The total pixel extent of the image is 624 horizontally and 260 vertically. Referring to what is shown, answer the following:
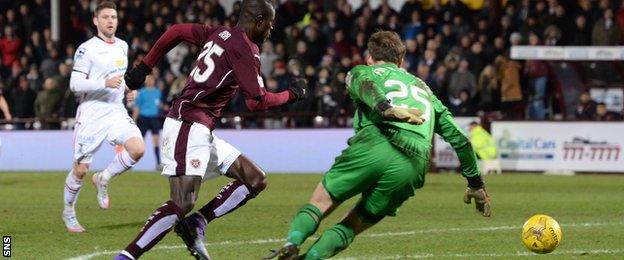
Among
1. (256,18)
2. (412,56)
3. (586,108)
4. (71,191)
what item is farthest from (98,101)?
(412,56)

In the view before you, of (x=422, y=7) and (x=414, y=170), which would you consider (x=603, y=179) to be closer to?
(x=422, y=7)

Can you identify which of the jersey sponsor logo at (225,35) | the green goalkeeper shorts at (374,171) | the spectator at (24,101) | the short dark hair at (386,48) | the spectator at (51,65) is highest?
the short dark hair at (386,48)

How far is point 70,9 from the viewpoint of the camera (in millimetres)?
31812

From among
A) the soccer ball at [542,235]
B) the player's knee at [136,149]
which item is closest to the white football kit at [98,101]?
the player's knee at [136,149]

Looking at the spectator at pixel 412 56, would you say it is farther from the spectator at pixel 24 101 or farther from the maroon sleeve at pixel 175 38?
the maroon sleeve at pixel 175 38

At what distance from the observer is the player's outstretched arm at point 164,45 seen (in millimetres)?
9449

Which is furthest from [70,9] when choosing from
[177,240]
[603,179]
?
[177,240]

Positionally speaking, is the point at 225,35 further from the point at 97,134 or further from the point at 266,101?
the point at 97,134

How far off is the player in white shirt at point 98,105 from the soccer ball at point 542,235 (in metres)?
4.34

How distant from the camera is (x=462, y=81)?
2477 cm

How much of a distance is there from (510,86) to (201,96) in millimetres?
Result: 16207

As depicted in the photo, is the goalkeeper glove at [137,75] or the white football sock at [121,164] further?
the white football sock at [121,164]

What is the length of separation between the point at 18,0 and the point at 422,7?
10.8 m

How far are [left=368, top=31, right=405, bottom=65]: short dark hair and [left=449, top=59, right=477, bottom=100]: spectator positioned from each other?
52.8 feet
